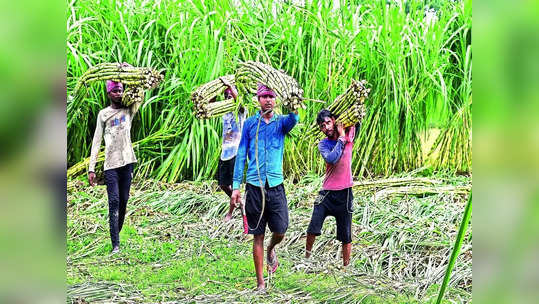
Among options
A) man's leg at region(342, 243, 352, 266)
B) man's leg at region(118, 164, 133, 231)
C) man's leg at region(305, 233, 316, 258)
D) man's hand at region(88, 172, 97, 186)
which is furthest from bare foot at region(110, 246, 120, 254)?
man's leg at region(342, 243, 352, 266)

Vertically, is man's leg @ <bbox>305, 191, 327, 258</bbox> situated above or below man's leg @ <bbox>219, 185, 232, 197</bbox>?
below

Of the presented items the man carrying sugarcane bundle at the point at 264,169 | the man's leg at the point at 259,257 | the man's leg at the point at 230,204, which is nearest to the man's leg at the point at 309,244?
the man carrying sugarcane bundle at the point at 264,169

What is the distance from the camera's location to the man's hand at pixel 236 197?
342 cm

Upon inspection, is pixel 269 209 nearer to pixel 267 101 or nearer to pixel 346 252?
pixel 346 252

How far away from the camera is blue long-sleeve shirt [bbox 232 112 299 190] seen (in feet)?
10.9

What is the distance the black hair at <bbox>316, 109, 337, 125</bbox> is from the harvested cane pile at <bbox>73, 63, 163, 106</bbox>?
3.92 feet

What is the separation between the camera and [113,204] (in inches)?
140

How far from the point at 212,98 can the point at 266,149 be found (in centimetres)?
57

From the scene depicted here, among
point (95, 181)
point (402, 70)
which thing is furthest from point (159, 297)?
point (402, 70)

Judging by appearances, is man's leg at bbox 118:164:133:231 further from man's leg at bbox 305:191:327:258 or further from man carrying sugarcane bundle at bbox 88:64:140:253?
man's leg at bbox 305:191:327:258
